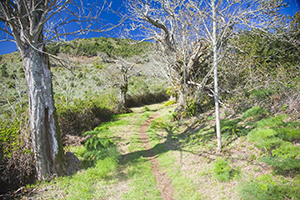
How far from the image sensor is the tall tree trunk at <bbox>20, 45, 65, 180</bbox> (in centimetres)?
384

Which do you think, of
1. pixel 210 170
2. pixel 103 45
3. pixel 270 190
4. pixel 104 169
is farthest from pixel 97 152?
pixel 103 45

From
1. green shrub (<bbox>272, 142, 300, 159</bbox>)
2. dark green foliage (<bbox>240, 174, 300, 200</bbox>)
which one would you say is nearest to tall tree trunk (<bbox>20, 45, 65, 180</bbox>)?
dark green foliage (<bbox>240, 174, 300, 200</bbox>)

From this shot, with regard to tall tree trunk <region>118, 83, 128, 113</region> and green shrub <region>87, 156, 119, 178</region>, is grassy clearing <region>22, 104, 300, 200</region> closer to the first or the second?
green shrub <region>87, 156, 119, 178</region>

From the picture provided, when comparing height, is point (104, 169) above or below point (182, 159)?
above

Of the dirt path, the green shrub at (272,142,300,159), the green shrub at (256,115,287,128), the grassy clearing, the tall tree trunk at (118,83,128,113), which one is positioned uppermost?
the tall tree trunk at (118,83,128,113)

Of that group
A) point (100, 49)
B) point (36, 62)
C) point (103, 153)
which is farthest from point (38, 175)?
point (100, 49)

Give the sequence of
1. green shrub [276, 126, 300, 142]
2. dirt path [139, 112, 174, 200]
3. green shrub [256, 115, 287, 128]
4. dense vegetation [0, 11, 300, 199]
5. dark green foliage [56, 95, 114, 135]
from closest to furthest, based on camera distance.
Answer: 1. dense vegetation [0, 11, 300, 199]
2. green shrub [276, 126, 300, 142]
3. dirt path [139, 112, 174, 200]
4. green shrub [256, 115, 287, 128]
5. dark green foliage [56, 95, 114, 135]

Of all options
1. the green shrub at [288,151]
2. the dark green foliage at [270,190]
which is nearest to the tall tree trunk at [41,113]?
the dark green foliage at [270,190]

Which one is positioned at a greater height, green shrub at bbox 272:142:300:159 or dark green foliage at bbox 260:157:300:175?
green shrub at bbox 272:142:300:159

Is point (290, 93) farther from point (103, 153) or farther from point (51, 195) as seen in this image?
point (51, 195)

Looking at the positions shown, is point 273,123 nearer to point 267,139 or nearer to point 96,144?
point 267,139

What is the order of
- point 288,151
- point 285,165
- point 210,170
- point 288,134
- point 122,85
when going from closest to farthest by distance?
1. point 285,165
2. point 288,151
3. point 288,134
4. point 210,170
5. point 122,85

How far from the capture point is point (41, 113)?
3.92m

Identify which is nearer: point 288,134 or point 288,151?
point 288,151
